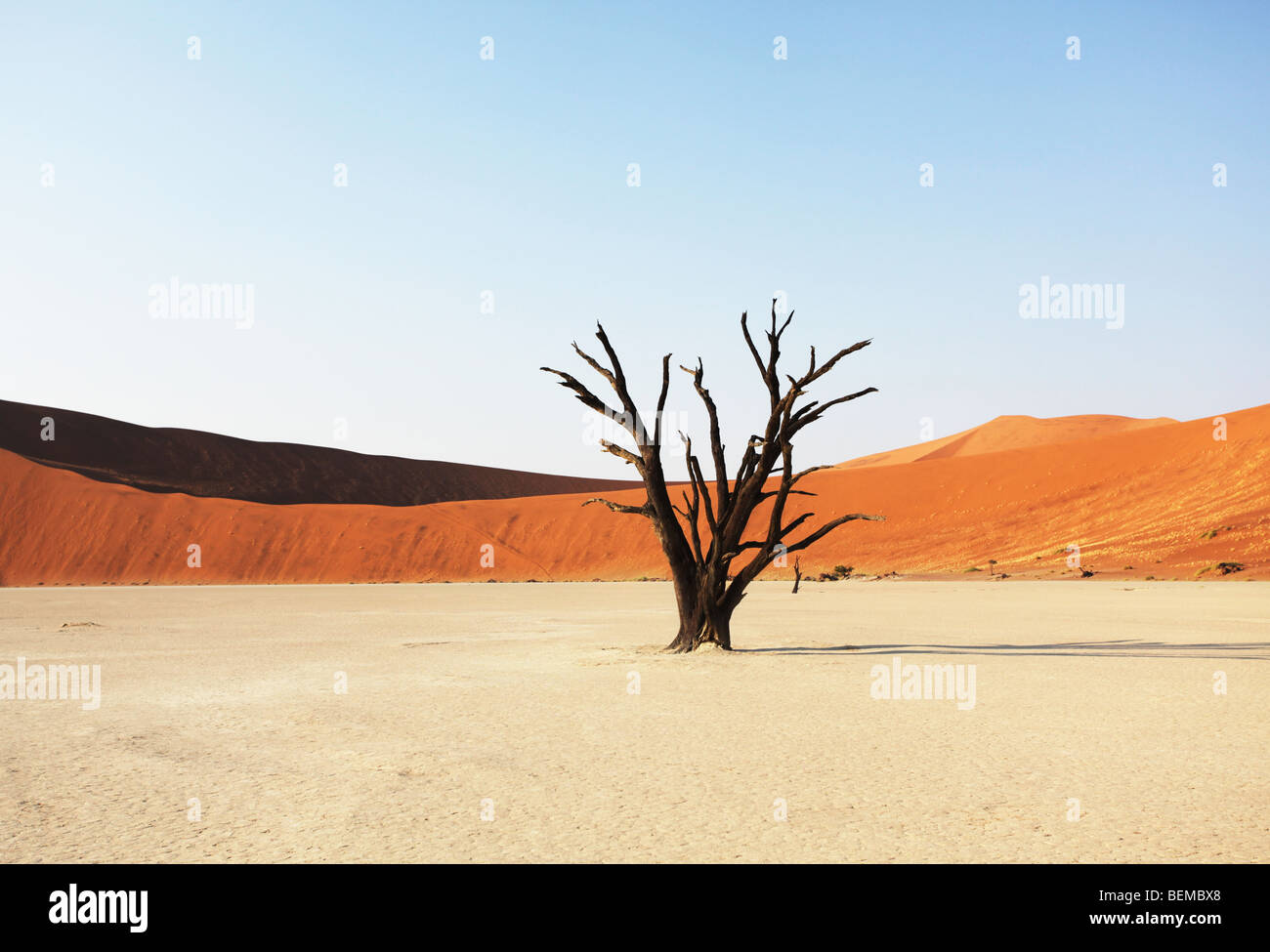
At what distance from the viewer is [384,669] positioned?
15.6 metres

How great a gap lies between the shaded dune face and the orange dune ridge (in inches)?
930

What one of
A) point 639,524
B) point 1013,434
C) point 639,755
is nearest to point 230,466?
point 639,524

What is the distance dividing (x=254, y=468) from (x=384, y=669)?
11246 cm

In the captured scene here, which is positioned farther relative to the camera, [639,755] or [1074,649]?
[1074,649]

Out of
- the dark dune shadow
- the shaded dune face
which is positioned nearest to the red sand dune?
the shaded dune face

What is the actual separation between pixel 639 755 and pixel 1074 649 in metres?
12.0

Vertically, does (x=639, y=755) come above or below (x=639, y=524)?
below

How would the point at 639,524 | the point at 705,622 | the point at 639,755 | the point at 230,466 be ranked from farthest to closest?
the point at 230,466 < the point at 639,524 < the point at 705,622 < the point at 639,755

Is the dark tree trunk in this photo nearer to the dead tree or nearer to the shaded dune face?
the dead tree

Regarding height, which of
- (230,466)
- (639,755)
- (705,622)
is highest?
(230,466)

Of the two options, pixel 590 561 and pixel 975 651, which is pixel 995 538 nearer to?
pixel 590 561

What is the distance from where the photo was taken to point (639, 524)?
81312 mm

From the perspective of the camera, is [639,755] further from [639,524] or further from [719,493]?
[639,524]

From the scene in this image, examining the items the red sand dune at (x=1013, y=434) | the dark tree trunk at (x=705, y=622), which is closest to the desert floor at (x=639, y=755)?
the dark tree trunk at (x=705, y=622)
